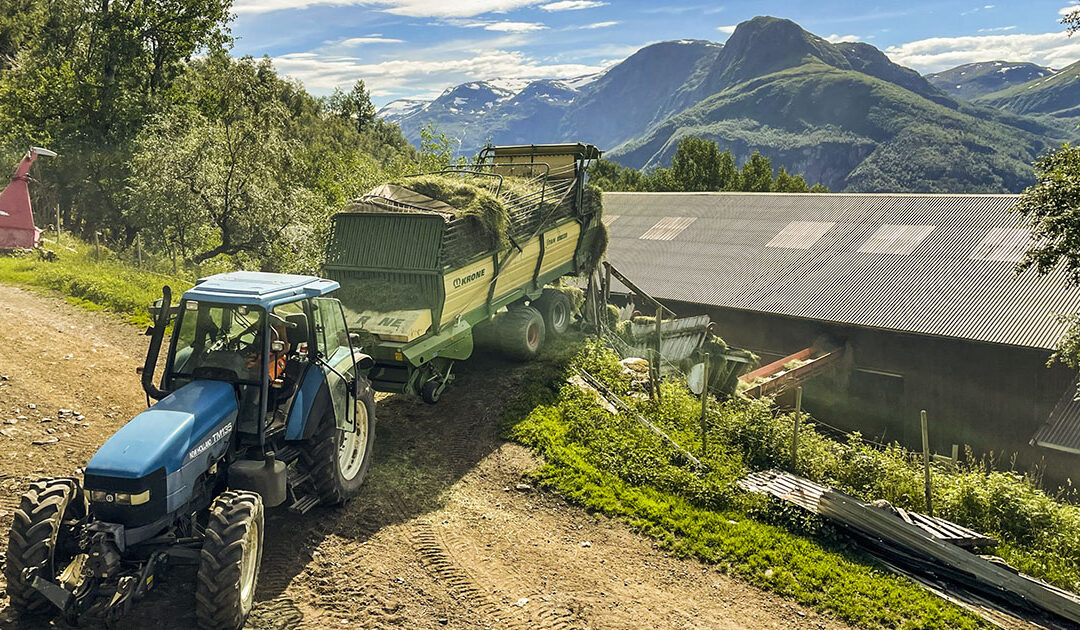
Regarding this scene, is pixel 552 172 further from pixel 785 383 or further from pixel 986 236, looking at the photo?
pixel 986 236

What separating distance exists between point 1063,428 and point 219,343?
20.5 m

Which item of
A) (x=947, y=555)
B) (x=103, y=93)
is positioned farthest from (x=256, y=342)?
(x=103, y=93)

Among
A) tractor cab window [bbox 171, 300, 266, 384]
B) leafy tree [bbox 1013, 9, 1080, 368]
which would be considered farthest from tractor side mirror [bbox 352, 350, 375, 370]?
leafy tree [bbox 1013, 9, 1080, 368]

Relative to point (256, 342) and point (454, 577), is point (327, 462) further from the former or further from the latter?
point (454, 577)

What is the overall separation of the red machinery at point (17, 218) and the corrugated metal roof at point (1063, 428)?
92.4 ft

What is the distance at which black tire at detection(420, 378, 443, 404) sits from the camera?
1139 cm

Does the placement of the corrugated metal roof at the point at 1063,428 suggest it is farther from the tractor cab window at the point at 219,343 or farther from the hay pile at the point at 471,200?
the tractor cab window at the point at 219,343

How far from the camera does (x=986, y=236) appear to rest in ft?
81.0

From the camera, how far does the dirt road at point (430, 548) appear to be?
6684mm

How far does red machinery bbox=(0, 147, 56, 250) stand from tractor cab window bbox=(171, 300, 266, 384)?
1664cm

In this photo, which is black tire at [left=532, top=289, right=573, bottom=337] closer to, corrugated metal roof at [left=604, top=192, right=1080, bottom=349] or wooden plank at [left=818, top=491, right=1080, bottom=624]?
wooden plank at [left=818, top=491, right=1080, bottom=624]

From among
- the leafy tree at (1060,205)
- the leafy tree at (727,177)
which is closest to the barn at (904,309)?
the leafy tree at (1060,205)

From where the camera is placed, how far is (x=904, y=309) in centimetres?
2266

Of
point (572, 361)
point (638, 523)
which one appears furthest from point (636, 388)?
point (638, 523)
